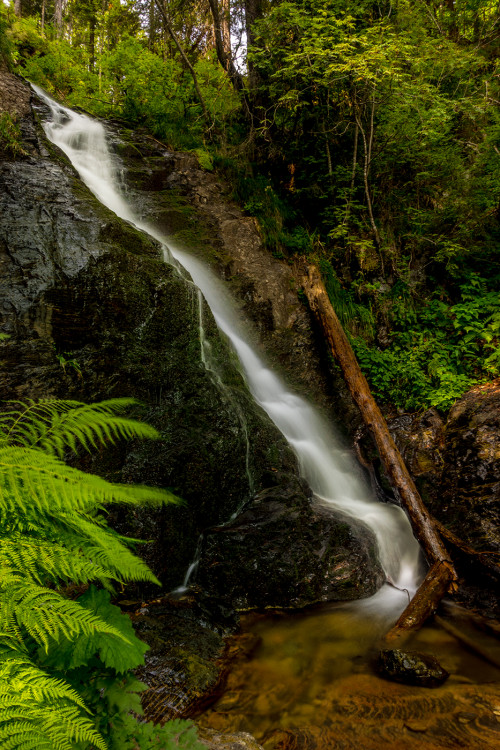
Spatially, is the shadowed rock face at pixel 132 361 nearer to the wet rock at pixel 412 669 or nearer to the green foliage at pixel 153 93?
the wet rock at pixel 412 669

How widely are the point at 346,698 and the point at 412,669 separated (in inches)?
21.9

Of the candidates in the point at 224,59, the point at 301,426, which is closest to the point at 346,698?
the point at 301,426

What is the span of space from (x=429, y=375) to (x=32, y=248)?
6091mm

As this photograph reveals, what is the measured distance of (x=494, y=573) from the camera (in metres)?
4.32

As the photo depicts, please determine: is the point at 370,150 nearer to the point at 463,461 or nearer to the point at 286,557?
the point at 463,461

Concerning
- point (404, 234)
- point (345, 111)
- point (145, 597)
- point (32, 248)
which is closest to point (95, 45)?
point (345, 111)

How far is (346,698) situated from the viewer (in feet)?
9.20

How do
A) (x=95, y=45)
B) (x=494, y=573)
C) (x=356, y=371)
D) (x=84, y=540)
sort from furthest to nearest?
(x=95, y=45) < (x=356, y=371) < (x=494, y=573) < (x=84, y=540)

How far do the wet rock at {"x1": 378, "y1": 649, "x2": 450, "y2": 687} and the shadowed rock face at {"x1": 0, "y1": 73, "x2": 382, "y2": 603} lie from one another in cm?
118

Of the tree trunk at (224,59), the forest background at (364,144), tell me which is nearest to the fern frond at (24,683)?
the forest background at (364,144)

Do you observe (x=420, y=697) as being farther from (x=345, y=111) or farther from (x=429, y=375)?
(x=345, y=111)

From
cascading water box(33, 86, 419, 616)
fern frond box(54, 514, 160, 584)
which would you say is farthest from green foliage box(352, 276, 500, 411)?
fern frond box(54, 514, 160, 584)

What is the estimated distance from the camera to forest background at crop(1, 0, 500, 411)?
7020 millimetres

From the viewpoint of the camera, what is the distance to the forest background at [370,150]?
23.0ft
